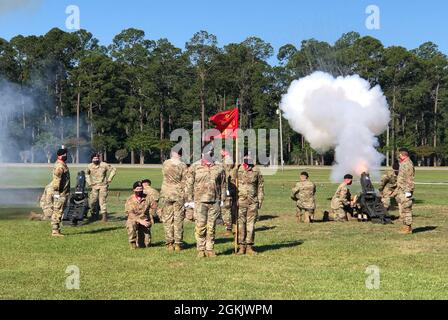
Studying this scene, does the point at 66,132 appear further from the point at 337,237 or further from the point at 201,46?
the point at 337,237

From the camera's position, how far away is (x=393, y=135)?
8406 cm

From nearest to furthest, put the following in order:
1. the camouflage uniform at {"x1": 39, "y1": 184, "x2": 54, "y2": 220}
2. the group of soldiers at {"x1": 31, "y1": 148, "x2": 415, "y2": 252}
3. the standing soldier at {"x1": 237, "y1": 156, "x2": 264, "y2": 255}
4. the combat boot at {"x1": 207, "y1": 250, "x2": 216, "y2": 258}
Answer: the combat boot at {"x1": 207, "y1": 250, "x2": 216, "y2": 258} → the group of soldiers at {"x1": 31, "y1": 148, "x2": 415, "y2": 252} → the standing soldier at {"x1": 237, "y1": 156, "x2": 264, "y2": 255} → the camouflage uniform at {"x1": 39, "y1": 184, "x2": 54, "y2": 220}

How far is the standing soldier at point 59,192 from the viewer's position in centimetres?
1429

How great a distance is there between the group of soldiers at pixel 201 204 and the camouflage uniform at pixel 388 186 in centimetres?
769

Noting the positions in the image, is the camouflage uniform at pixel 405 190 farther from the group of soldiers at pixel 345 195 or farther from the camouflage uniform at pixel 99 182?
the camouflage uniform at pixel 99 182

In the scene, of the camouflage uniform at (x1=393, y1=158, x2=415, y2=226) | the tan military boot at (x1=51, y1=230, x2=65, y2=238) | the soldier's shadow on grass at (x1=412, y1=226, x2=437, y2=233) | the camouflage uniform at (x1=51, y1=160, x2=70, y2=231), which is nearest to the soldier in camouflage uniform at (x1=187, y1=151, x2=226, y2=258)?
the camouflage uniform at (x1=51, y1=160, x2=70, y2=231)

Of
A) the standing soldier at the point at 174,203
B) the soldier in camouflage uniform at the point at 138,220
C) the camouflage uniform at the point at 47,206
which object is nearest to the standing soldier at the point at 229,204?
the standing soldier at the point at 174,203

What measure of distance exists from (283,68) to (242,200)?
78.4 metres

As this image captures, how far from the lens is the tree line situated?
78.1 m

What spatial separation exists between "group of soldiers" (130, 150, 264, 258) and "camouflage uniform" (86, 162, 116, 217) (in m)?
4.55

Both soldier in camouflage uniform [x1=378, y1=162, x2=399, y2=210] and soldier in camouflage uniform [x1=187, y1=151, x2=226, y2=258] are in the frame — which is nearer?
soldier in camouflage uniform [x1=187, y1=151, x2=226, y2=258]

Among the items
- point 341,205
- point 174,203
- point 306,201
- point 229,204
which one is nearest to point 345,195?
point 341,205

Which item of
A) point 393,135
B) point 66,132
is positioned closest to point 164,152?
point 66,132

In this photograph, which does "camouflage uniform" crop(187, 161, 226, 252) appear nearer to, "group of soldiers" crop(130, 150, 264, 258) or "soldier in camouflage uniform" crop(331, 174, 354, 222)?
"group of soldiers" crop(130, 150, 264, 258)
